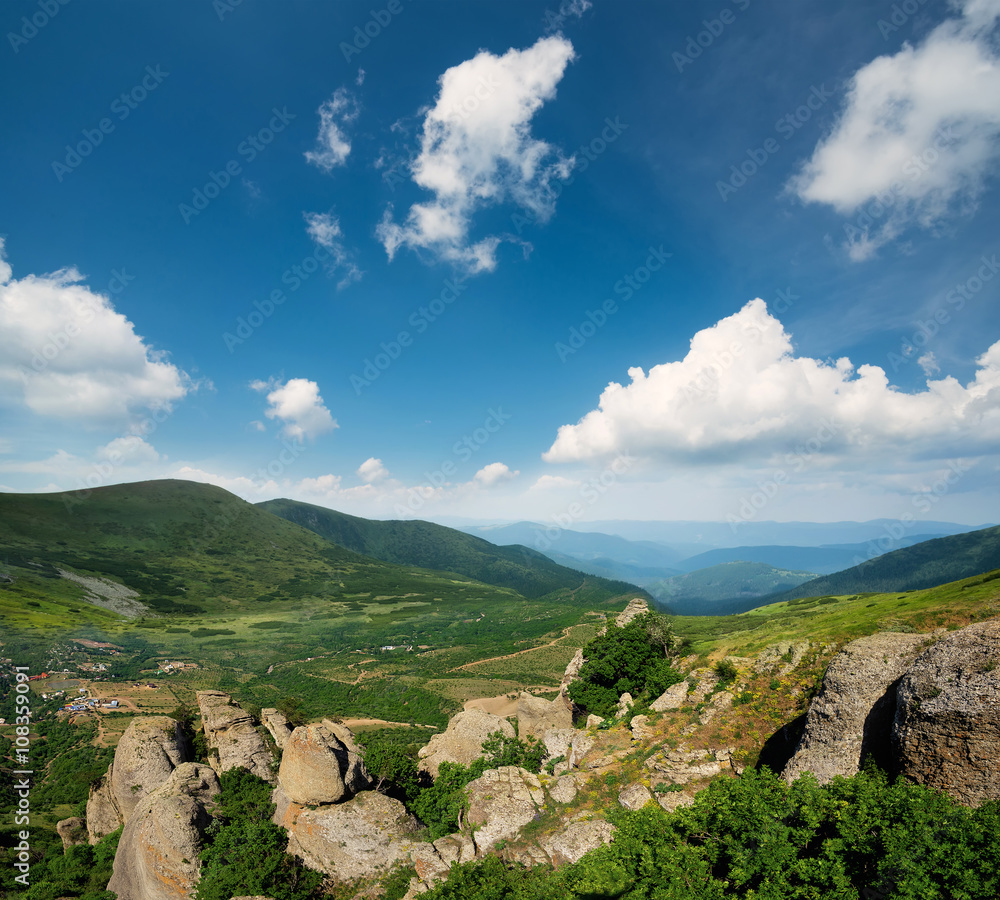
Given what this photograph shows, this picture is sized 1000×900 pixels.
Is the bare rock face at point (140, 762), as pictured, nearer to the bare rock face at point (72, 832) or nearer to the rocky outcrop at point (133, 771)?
the rocky outcrop at point (133, 771)

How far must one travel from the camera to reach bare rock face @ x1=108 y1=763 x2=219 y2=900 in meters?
26.8

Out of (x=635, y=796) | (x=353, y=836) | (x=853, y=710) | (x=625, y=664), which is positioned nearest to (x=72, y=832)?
(x=353, y=836)

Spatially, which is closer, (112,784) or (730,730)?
(730,730)

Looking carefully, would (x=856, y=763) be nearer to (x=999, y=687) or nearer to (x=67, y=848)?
(x=999, y=687)

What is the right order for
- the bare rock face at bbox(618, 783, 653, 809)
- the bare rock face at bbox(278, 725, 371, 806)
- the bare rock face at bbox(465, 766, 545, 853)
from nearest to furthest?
the bare rock face at bbox(618, 783, 653, 809) < the bare rock face at bbox(465, 766, 545, 853) < the bare rock face at bbox(278, 725, 371, 806)

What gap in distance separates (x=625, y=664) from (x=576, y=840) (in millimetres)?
22615

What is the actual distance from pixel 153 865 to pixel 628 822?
101 ft

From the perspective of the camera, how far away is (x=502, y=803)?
2722 centimetres

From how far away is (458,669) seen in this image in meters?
112

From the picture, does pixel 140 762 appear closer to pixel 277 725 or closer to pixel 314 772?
pixel 277 725

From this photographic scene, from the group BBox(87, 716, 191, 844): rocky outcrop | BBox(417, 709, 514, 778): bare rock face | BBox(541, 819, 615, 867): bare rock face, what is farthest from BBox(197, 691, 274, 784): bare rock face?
BBox(541, 819, 615, 867): bare rock face

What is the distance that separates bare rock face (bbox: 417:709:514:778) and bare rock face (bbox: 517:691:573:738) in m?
2.29

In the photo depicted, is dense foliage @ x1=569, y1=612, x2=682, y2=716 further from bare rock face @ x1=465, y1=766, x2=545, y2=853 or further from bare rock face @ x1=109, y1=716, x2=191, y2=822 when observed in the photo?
bare rock face @ x1=109, y1=716, x2=191, y2=822

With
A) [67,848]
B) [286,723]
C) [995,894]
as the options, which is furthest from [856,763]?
[67,848]
